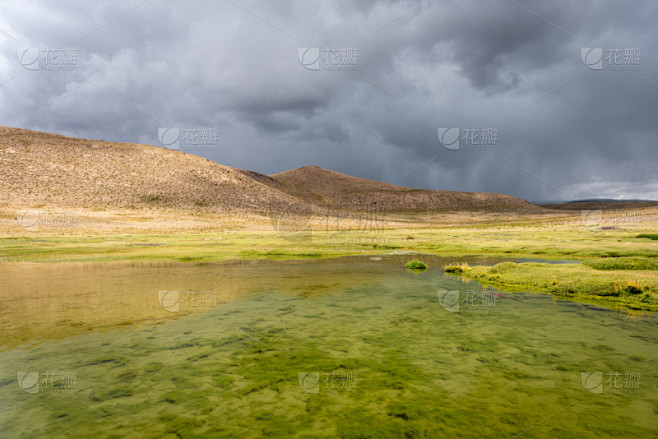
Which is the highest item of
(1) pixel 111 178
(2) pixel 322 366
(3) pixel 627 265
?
(1) pixel 111 178

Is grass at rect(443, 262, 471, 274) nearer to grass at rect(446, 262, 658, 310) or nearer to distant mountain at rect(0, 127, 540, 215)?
grass at rect(446, 262, 658, 310)

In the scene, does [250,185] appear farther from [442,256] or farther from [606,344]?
[606,344]

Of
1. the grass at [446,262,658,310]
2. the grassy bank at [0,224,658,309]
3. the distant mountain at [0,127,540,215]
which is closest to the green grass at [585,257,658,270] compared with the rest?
the grassy bank at [0,224,658,309]

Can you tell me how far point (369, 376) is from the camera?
846 centimetres

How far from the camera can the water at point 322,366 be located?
6508mm

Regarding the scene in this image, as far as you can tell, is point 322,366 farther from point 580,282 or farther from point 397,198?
point 397,198

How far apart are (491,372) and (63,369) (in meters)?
10.7

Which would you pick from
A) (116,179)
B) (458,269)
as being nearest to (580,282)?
(458,269)

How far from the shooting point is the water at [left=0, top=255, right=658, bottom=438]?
256 inches

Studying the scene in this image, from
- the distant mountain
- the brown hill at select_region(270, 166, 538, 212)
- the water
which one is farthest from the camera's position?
the brown hill at select_region(270, 166, 538, 212)

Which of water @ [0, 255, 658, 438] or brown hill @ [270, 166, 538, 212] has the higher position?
brown hill @ [270, 166, 538, 212]

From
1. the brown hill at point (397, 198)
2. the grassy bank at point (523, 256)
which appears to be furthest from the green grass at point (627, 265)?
the brown hill at point (397, 198)

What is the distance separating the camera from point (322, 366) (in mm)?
9031

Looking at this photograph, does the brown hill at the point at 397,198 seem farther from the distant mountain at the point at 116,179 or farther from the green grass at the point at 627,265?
the green grass at the point at 627,265
